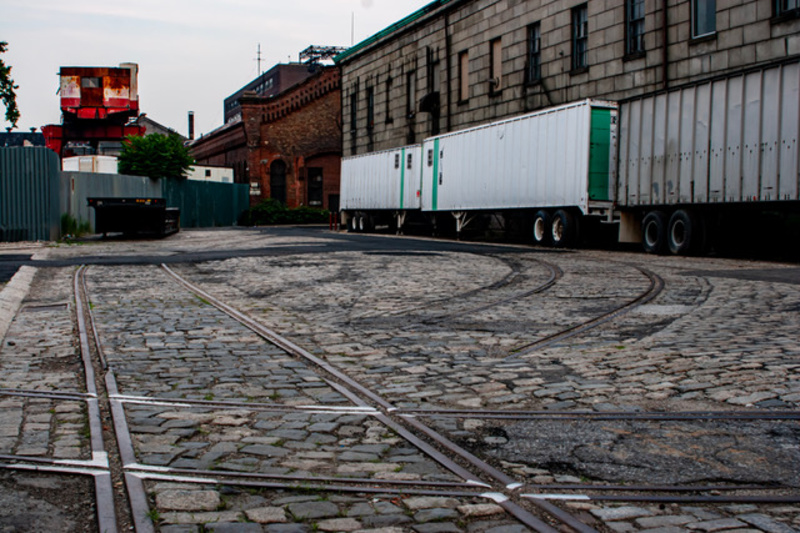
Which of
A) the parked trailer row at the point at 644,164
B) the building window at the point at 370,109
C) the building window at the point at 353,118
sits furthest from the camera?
the building window at the point at 353,118

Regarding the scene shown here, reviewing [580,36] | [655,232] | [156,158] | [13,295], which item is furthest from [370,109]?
[13,295]

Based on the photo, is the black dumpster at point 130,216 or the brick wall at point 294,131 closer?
the black dumpster at point 130,216

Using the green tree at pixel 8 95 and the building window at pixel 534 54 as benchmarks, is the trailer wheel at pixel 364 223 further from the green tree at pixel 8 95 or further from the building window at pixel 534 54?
the green tree at pixel 8 95

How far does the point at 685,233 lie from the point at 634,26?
9566 millimetres

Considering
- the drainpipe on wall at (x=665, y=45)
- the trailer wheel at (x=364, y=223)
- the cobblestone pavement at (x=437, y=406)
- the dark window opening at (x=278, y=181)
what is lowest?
the cobblestone pavement at (x=437, y=406)

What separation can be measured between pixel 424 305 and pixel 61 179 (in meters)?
21.6

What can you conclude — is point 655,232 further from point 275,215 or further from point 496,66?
point 275,215

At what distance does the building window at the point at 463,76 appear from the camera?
35.0 meters

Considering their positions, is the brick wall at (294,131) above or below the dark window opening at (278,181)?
above

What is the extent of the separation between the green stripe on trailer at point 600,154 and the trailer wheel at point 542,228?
2257mm

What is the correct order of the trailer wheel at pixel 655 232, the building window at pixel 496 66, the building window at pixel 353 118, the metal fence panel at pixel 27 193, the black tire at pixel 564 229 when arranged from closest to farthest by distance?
the trailer wheel at pixel 655 232 < the black tire at pixel 564 229 < the metal fence panel at pixel 27 193 < the building window at pixel 496 66 < the building window at pixel 353 118

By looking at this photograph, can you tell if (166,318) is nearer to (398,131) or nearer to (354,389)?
(354,389)

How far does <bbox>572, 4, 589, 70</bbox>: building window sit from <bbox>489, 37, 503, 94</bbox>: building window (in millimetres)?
4492

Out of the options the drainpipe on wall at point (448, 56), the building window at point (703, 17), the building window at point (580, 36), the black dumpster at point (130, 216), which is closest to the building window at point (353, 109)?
the drainpipe on wall at point (448, 56)
